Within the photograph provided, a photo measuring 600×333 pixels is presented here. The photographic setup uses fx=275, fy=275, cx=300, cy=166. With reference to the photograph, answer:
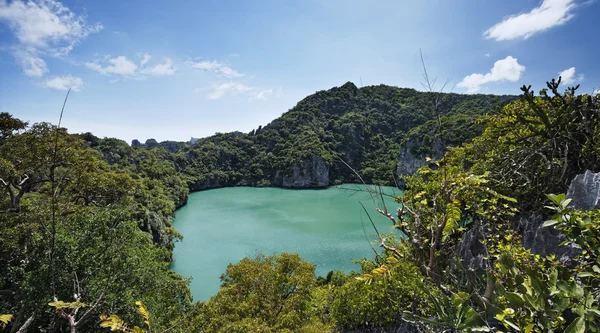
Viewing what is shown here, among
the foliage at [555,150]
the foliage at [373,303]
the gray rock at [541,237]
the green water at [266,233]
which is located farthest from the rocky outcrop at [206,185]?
the foliage at [555,150]

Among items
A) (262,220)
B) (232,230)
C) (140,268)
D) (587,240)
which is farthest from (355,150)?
(587,240)

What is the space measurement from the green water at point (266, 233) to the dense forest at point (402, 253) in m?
5.93

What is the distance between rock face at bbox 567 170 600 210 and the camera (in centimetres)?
329

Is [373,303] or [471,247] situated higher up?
[471,247]

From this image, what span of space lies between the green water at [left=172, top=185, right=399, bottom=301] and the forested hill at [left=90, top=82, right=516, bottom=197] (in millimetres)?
19597

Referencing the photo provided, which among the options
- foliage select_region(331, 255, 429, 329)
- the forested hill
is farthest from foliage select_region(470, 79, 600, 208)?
the forested hill

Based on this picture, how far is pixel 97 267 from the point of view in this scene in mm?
7441

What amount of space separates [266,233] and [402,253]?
29403 mm

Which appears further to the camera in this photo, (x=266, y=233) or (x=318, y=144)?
(x=318, y=144)

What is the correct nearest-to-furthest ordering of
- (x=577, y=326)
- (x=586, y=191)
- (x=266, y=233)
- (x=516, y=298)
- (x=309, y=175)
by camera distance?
(x=577, y=326) → (x=516, y=298) → (x=586, y=191) → (x=266, y=233) → (x=309, y=175)

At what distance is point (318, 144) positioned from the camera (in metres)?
76.2

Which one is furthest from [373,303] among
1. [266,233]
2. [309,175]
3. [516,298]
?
[309,175]

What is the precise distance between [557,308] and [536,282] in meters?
0.15

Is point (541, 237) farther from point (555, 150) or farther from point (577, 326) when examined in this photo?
point (577, 326)
